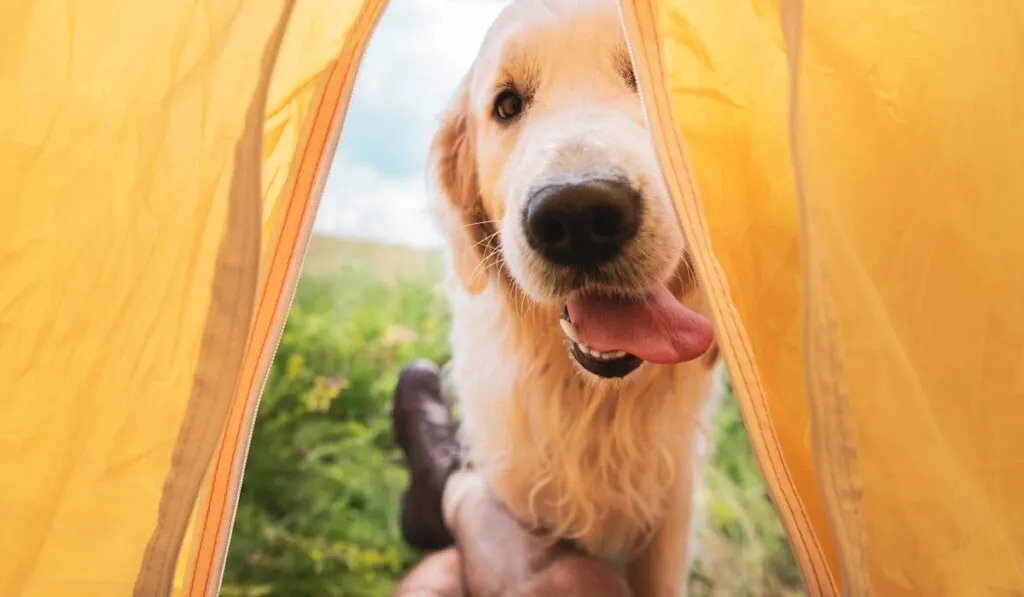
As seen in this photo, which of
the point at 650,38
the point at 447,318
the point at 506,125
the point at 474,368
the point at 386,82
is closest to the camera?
the point at 650,38

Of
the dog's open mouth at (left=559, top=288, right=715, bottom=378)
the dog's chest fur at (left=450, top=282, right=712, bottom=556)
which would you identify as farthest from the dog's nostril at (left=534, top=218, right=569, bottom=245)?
the dog's chest fur at (left=450, top=282, right=712, bottom=556)

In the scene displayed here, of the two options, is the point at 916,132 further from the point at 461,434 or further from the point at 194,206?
the point at 461,434

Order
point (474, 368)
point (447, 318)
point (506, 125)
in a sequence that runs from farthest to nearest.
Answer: point (447, 318) → point (474, 368) → point (506, 125)

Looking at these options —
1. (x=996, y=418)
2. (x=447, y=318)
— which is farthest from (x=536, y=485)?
(x=447, y=318)

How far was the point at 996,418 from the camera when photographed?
60cm

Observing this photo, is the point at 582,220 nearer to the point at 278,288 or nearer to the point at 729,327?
the point at 729,327

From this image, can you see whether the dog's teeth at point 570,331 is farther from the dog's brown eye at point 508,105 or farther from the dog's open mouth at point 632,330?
the dog's brown eye at point 508,105

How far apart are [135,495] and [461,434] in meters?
0.80

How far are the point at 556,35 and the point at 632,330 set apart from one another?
466 millimetres

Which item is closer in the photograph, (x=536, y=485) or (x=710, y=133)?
(x=710, y=133)

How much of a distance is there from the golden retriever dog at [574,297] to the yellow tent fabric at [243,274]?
27 cm

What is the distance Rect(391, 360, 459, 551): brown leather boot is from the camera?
4.33 feet

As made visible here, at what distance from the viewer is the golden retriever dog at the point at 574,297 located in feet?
2.77

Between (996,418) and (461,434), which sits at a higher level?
(996,418)
